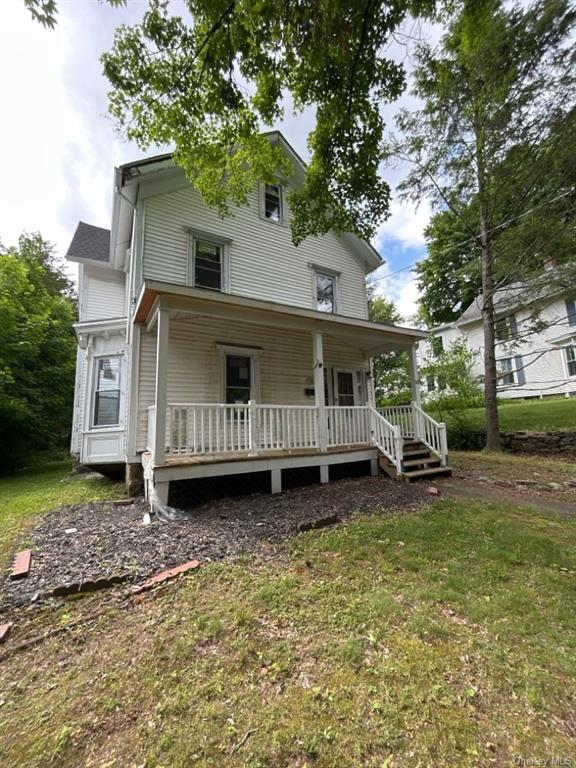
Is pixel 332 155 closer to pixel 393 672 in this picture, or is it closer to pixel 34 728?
pixel 393 672

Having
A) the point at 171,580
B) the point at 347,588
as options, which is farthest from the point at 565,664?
the point at 171,580

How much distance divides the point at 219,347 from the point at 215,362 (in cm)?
39

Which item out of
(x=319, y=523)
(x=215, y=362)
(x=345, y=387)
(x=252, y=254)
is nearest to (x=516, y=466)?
(x=345, y=387)

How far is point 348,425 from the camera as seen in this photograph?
7805mm

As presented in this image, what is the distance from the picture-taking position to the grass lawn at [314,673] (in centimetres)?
168

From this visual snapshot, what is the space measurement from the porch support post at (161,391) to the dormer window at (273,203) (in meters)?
6.12

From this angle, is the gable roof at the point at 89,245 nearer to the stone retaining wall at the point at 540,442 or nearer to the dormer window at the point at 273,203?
the dormer window at the point at 273,203

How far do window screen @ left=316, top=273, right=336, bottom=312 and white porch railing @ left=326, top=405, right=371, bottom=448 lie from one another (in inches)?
169

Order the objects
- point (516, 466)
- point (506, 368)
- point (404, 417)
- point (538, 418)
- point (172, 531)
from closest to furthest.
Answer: point (172, 531) → point (516, 466) → point (404, 417) → point (538, 418) → point (506, 368)

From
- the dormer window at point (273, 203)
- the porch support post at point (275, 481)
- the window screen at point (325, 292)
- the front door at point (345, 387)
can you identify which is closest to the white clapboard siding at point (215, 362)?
the front door at point (345, 387)

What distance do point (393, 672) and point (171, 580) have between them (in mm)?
2221

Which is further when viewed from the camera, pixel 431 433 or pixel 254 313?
pixel 431 433

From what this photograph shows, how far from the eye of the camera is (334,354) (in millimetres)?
10398

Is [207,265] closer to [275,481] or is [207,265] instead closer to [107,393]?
[107,393]
